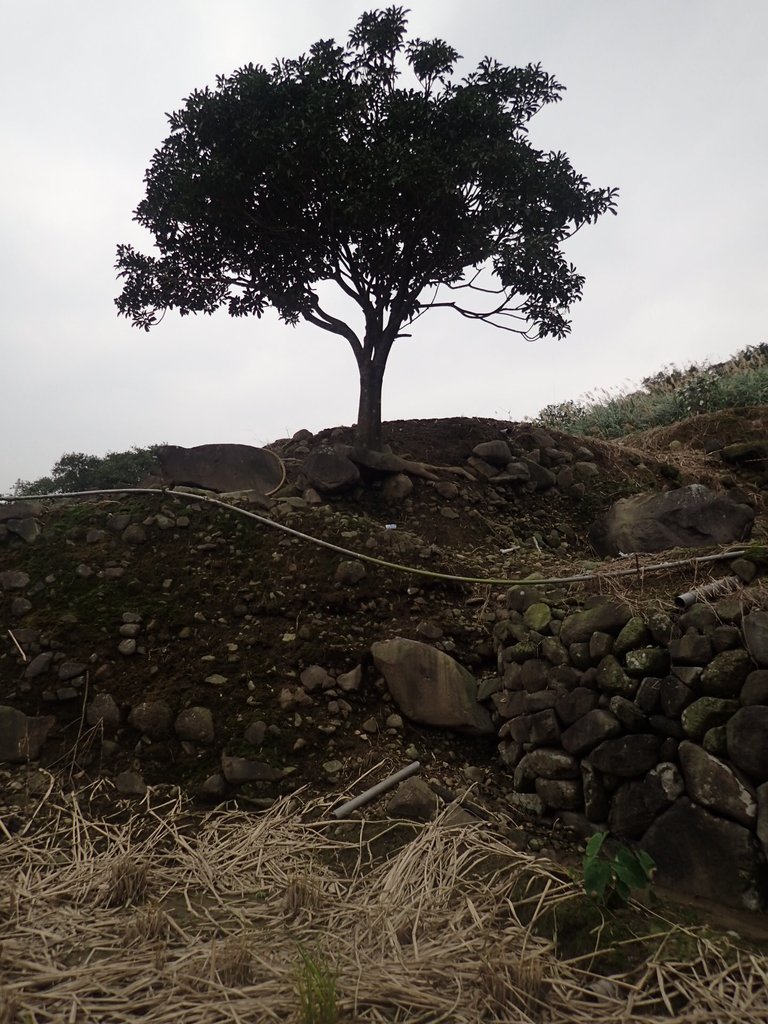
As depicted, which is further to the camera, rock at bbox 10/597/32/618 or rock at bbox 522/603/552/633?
rock at bbox 10/597/32/618

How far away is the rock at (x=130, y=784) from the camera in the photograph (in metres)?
2.98

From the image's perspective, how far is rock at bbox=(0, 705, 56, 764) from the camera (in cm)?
316

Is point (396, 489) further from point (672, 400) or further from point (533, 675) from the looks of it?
point (672, 400)

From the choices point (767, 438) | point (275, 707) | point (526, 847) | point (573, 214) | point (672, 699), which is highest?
point (573, 214)

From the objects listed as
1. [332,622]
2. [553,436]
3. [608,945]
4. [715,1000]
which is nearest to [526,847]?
[608,945]

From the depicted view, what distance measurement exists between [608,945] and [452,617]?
2.09 m

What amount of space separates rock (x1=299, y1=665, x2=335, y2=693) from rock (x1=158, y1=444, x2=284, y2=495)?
2.21m

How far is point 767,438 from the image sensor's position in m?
6.86

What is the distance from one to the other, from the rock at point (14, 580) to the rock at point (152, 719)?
139 cm

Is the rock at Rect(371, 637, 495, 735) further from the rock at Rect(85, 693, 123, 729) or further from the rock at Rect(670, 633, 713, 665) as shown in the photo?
the rock at Rect(85, 693, 123, 729)

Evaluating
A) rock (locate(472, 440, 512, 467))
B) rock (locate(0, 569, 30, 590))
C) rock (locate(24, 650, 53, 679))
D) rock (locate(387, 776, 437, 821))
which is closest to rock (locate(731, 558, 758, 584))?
rock (locate(387, 776, 437, 821))

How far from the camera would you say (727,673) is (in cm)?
242

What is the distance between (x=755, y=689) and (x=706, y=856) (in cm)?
63

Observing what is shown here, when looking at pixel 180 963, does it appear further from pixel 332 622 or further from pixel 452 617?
pixel 452 617
